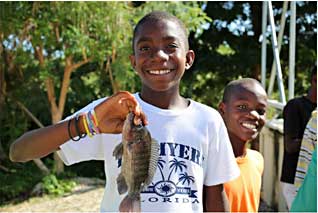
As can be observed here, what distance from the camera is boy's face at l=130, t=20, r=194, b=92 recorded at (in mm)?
1587

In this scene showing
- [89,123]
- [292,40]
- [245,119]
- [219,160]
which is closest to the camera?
[89,123]

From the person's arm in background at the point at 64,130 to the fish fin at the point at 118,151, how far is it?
2.1 inches

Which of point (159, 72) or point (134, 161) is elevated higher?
point (159, 72)

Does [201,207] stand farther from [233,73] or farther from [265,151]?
[233,73]

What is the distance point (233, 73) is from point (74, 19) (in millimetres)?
4354

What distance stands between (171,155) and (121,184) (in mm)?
222

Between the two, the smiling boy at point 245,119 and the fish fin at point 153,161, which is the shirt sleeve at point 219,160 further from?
the smiling boy at point 245,119

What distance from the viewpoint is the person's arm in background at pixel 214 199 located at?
1.76m

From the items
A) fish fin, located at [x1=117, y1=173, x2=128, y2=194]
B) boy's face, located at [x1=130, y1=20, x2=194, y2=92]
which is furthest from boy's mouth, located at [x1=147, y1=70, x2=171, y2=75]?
fish fin, located at [x1=117, y1=173, x2=128, y2=194]

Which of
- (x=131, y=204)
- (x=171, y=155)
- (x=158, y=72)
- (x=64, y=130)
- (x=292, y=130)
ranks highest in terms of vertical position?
(x=158, y=72)

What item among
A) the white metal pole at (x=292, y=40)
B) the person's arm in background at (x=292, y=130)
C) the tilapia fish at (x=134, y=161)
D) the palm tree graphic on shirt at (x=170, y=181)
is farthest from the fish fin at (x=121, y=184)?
the white metal pole at (x=292, y=40)

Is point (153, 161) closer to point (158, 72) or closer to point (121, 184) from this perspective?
point (121, 184)

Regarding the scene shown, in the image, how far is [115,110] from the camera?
4.80ft

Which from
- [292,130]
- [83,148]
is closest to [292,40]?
[292,130]
